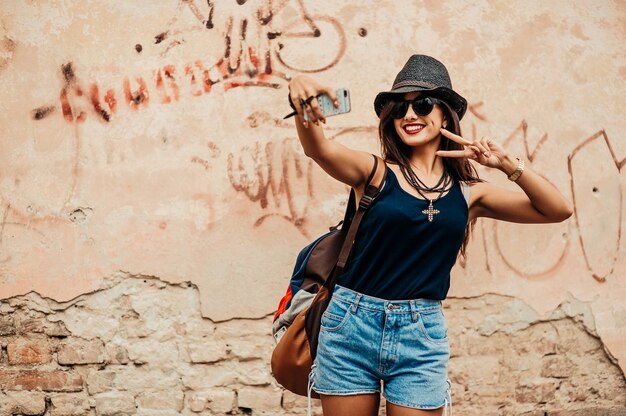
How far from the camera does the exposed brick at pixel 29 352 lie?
12.5 ft

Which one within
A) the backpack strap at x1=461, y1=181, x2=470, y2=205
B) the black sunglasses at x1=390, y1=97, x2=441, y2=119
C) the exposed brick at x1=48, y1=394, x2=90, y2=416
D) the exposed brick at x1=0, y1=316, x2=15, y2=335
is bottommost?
the exposed brick at x1=48, y1=394, x2=90, y2=416

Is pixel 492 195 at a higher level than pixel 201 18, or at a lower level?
lower

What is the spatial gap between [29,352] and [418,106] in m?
2.38

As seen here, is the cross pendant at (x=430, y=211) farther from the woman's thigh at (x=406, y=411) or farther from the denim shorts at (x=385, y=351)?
the woman's thigh at (x=406, y=411)

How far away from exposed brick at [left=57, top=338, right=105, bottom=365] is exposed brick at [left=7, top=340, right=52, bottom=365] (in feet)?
0.23

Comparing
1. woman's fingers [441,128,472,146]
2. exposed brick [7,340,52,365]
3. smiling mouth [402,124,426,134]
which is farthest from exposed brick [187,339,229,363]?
woman's fingers [441,128,472,146]

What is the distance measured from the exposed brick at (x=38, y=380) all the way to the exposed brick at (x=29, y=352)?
0.05 metres

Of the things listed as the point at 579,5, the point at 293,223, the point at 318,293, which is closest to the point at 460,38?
the point at 579,5

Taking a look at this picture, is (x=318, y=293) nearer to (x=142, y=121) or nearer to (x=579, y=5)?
(x=142, y=121)

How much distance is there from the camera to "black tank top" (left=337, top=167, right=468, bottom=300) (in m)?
2.51

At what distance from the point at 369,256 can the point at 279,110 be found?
1.49m

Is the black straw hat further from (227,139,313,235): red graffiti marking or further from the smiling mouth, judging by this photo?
(227,139,313,235): red graffiti marking

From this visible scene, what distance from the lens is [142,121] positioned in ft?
12.5

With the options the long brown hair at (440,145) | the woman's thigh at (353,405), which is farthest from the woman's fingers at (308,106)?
the woman's thigh at (353,405)
